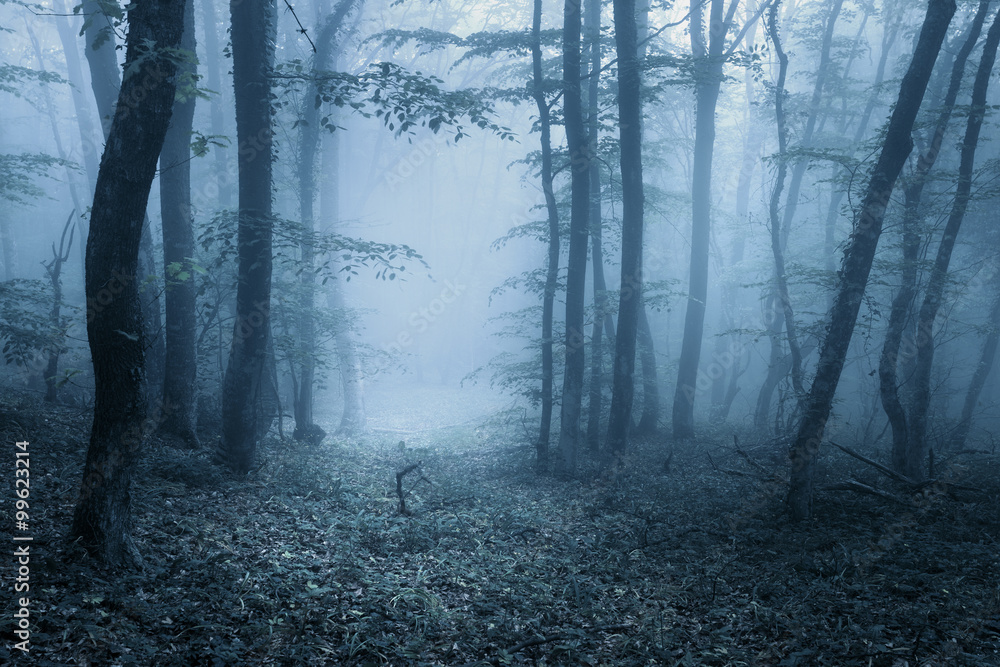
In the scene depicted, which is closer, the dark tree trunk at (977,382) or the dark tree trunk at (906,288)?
the dark tree trunk at (906,288)

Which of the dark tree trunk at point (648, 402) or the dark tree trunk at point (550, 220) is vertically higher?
the dark tree trunk at point (550, 220)

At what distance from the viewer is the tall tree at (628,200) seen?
11.2 metres

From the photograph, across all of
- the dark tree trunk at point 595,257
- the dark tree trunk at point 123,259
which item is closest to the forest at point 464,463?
the dark tree trunk at point 123,259

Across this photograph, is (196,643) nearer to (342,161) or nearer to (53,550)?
(53,550)

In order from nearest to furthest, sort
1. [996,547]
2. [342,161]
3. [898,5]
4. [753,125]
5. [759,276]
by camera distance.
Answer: [996,547]
[898,5]
[759,276]
[753,125]
[342,161]

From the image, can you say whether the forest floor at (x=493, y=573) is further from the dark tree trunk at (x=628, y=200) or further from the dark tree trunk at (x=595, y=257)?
the dark tree trunk at (x=595, y=257)

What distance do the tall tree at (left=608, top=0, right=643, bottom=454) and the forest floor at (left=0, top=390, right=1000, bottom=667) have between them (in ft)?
7.94

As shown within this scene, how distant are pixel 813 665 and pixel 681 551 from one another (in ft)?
8.73

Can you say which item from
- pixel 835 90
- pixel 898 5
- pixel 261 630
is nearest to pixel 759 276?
pixel 835 90

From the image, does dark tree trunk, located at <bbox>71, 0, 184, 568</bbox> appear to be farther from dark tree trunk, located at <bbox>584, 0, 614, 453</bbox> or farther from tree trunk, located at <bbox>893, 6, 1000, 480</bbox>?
tree trunk, located at <bbox>893, 6, 1000, 480</bbox>

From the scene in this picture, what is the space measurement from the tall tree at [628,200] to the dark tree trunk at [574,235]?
0.78 metres

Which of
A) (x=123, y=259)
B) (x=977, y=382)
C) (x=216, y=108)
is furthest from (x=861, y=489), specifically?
(x=216, y=108)

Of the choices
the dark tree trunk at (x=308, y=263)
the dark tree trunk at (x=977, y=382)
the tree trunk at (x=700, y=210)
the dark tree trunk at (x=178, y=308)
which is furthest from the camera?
the tree trunk at (x=700, y=210)

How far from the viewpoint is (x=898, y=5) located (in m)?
20.5
